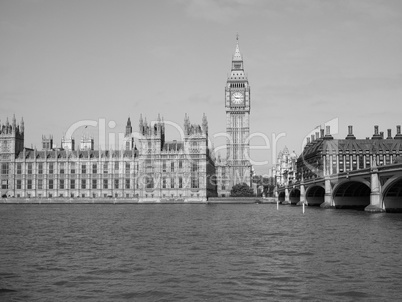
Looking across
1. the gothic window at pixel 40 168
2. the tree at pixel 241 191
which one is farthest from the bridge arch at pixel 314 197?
the gothic window at pixel 40 168

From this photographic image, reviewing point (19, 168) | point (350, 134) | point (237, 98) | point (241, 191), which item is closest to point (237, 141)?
point (237, 98)

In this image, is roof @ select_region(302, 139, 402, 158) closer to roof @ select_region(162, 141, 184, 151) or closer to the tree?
the tree

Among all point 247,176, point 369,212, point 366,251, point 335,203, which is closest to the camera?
point 366,251

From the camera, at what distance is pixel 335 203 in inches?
3873

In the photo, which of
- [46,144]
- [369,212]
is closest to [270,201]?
[46,144]

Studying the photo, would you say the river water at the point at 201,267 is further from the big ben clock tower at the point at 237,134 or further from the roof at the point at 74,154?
the big ben clock tower at the point at 237,134

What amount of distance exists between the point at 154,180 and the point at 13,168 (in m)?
40.2

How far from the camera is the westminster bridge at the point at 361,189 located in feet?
227

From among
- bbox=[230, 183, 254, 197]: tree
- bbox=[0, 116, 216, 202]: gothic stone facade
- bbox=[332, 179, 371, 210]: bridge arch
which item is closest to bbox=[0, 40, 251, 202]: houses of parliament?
bbox=[0, 116, 216, 202]: gothic stone facade

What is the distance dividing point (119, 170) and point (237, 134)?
48989 millimetres

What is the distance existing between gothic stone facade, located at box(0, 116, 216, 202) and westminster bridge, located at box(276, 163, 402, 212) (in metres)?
26.6

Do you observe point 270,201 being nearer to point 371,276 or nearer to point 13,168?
point 13,168

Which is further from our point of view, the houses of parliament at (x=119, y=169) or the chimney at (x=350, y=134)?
the chimney at (x=350, y=134)

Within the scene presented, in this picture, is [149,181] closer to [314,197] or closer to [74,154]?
[74,154]
